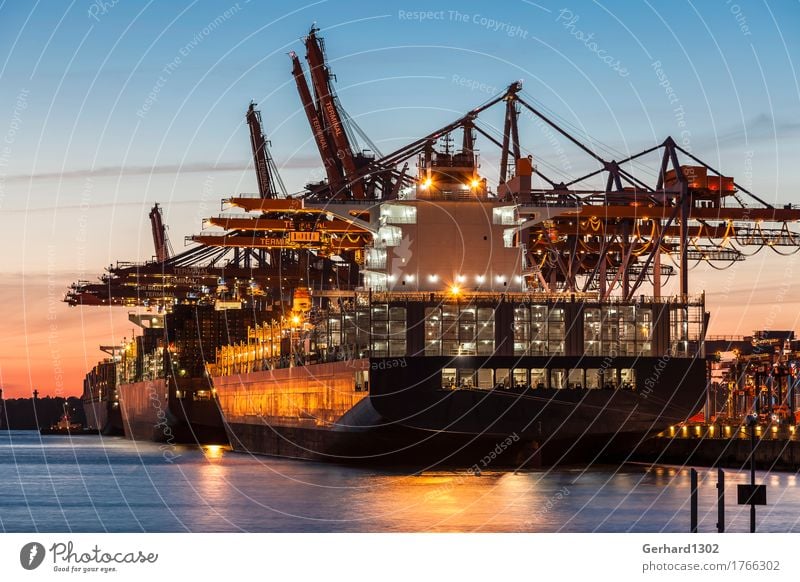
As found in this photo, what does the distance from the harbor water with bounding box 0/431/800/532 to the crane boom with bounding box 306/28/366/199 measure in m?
19.9

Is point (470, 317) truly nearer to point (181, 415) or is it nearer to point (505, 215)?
point (505, 215)

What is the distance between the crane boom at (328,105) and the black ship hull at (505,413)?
2192cm

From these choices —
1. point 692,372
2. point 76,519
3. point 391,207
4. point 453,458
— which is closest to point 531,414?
point 453,458

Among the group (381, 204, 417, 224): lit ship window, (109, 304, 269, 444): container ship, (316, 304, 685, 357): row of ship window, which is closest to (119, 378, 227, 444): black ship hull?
(109, 304, 269, 444): container ship

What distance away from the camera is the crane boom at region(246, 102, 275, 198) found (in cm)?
9644

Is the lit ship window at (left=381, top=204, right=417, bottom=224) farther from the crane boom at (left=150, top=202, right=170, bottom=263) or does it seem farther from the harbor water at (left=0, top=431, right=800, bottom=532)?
the crane boom at (left=150, top=202, right=170, bottom=263)

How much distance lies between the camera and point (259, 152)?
9681cm

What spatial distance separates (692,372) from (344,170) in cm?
2890

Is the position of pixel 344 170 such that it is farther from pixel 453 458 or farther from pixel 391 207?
pixel 453 458

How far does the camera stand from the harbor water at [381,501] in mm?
37375

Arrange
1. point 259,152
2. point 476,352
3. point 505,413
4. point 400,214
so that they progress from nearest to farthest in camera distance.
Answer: point 505,413, point 476,352, point 400,214, point 259,152

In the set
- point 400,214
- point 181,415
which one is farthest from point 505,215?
point 181,415

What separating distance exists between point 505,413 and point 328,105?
31.0 metres
